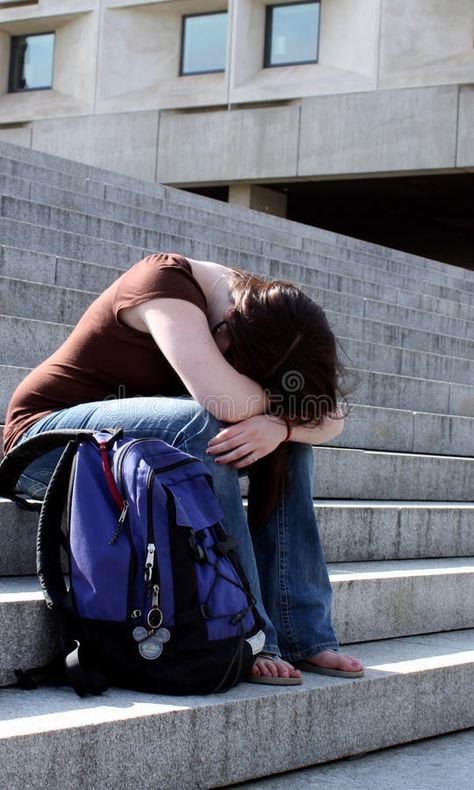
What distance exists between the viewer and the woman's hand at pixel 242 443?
263cm

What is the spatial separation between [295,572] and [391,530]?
1270 mm

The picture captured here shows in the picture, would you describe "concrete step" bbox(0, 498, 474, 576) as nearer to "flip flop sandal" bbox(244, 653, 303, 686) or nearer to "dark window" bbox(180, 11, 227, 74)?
"flip flop sandal" bbox(244, 653, 303, 686)

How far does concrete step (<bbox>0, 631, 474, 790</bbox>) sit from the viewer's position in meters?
2.11

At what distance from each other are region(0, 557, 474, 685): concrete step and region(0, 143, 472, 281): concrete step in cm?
517


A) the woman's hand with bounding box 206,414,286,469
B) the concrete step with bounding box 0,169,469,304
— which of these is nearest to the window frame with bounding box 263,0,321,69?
the concrete step with bounding box 0,169,469,304

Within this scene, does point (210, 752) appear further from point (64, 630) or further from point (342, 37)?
point (342, 37)

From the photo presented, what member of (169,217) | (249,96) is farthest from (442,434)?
(249,96)

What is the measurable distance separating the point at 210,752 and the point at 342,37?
17.2 meters

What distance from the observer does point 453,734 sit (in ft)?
10.3

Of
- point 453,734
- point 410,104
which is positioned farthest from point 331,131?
point 453,734

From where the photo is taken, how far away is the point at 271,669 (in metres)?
2.63

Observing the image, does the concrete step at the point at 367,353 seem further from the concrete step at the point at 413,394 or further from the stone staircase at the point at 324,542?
the concrete step at the point at 413,394

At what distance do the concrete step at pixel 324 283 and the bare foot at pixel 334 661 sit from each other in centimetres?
303

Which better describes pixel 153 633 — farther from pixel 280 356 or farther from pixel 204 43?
pixel 204 43
